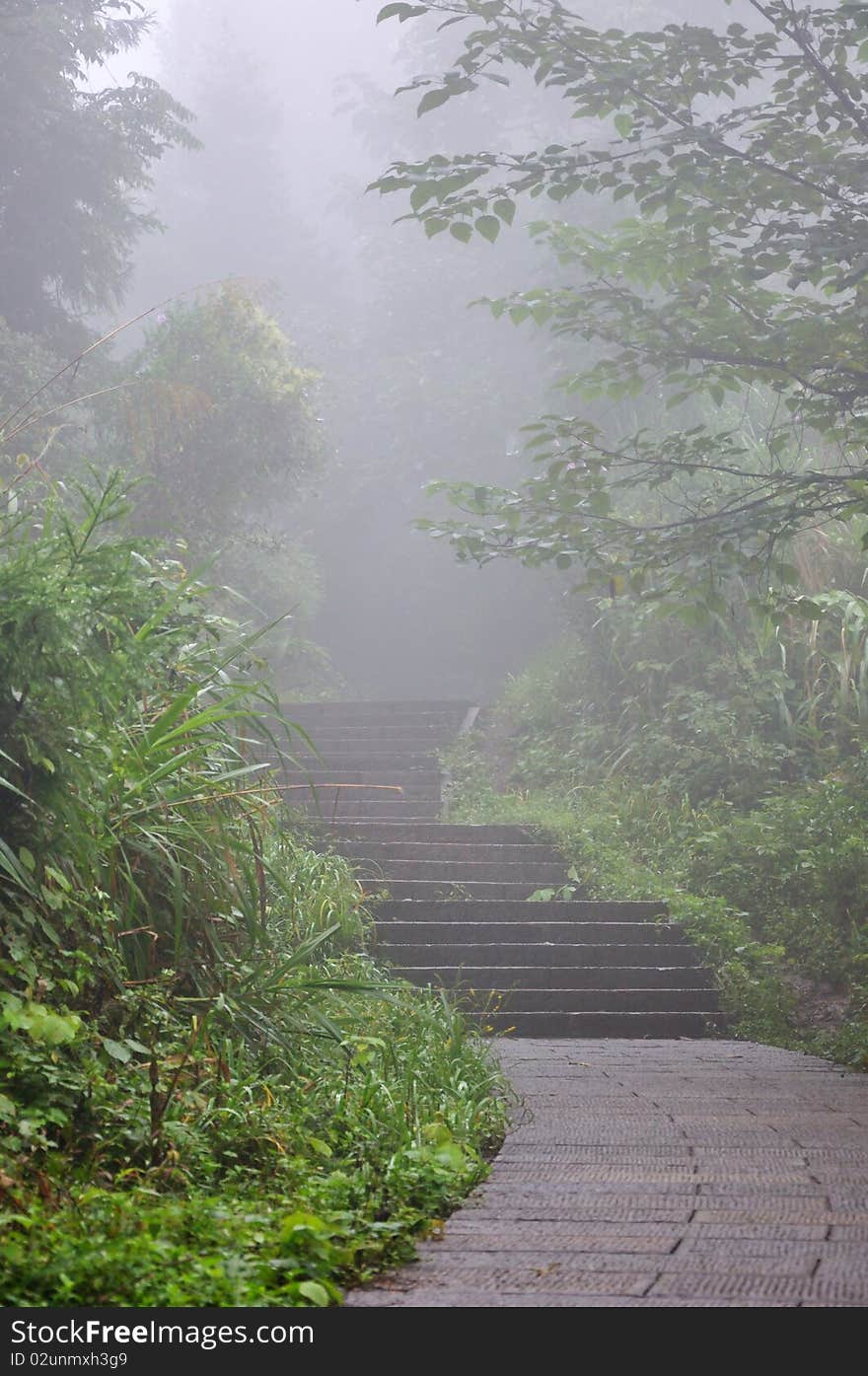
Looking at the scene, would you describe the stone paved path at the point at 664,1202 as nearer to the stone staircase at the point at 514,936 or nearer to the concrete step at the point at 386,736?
the stone staircase at the point at 514,936

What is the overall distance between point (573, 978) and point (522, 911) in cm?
89

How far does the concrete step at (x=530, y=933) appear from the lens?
23.7 ft

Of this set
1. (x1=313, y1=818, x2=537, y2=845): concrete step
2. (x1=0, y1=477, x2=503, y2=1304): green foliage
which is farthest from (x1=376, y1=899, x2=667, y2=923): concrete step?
(x1=0, y1=477, x2=503, y2=1304): green foliage

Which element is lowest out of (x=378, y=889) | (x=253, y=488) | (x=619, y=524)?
(x=378, y=889)

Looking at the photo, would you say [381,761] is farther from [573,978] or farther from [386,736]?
[573,978]

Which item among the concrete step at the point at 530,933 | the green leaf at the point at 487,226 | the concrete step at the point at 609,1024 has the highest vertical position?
the green leaf at the point at 487,226

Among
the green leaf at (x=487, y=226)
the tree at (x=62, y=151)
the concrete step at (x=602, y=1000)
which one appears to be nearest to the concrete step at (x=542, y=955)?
the concrete step at (x=602, y=1000)

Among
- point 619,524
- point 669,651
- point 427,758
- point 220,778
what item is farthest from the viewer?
point 427,758

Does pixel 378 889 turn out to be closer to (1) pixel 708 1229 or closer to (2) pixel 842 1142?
(2) pixel 842 1142

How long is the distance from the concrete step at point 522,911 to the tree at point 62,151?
27.8 feet

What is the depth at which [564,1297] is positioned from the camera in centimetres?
202

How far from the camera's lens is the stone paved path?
6.81 ft

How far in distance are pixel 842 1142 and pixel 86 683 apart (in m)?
2.27

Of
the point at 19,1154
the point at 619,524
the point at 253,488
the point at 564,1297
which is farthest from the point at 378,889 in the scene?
the point at 253,488
